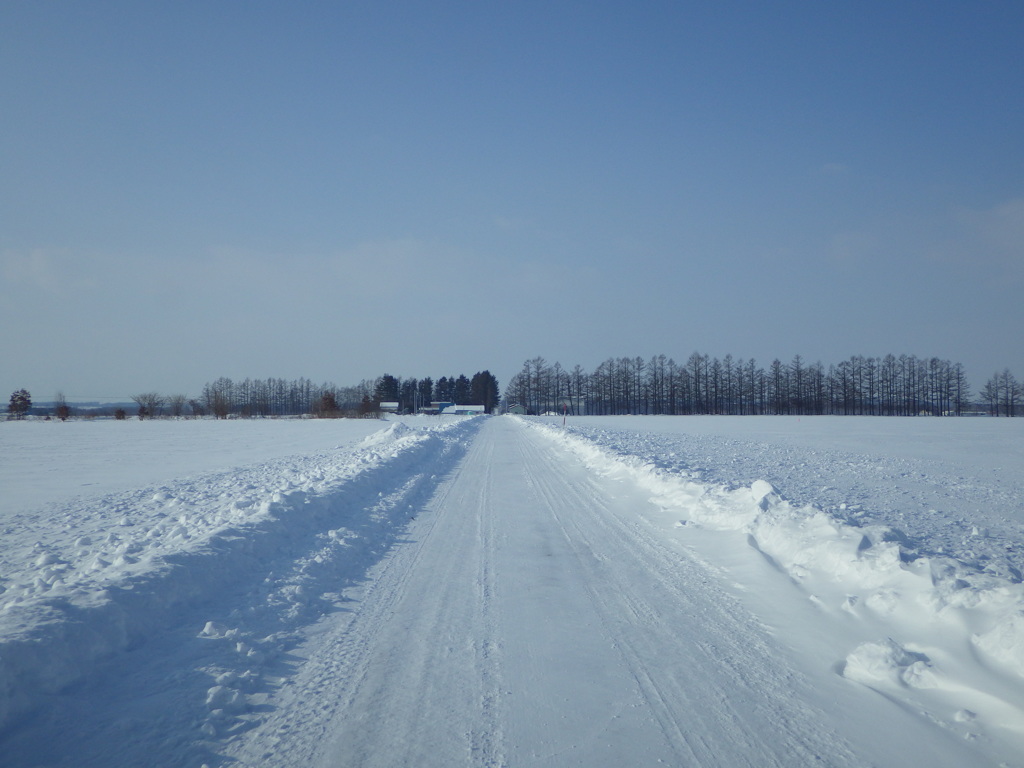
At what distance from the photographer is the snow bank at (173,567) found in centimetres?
397

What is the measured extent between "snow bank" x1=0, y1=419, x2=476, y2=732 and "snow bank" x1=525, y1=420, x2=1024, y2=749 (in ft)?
15.8

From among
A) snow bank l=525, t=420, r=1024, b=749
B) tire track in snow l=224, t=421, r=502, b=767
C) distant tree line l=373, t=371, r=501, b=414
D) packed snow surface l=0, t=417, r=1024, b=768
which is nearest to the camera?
tire track in snow l=224, t=421, r=502, b=767

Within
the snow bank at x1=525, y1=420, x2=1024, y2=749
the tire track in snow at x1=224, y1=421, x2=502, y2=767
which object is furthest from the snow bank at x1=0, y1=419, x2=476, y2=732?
the snow bank at x1=525, y1=420, x2=1024, y2=749

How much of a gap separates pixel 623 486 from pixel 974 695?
9521 mm

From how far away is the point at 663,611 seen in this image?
17.4 ft

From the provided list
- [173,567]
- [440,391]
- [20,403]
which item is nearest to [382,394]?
[440,391]

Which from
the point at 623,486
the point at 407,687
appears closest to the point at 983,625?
the point at 407,687

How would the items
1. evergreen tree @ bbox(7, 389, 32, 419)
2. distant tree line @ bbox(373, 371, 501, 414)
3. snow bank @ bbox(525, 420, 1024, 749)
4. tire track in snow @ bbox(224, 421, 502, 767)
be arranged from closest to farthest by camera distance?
tire track in snow @ bbox(224, 421, 502, 767), snow bank @ bbox(525, 420, 1024, 749), evergreen tree @ bbox(7, 389, 32, 419), distant tree line @ bbox(373, 371, 501, 414)

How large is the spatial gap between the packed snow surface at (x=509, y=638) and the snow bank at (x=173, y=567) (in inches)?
1.2

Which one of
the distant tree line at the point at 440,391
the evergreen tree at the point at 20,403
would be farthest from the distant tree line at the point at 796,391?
the evergreen tree at the point at 20,403

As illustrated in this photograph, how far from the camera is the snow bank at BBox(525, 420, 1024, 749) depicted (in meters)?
3.94

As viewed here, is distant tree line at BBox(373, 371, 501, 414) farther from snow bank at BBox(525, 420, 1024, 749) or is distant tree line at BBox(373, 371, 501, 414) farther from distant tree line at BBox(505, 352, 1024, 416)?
snow bank at BBox(525, 420, 1024, 749)

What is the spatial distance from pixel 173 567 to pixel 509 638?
3.70m

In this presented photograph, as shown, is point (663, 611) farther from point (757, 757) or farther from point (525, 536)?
point (525, 536)
